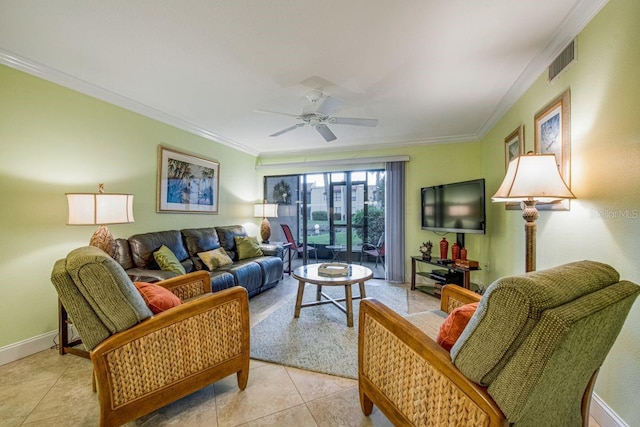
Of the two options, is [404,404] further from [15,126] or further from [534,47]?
[15,126]

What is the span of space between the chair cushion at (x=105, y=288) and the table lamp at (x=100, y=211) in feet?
3.48

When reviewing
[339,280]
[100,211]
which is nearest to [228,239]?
[100,211]

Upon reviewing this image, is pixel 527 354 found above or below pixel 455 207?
below

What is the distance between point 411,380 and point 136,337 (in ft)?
4.38

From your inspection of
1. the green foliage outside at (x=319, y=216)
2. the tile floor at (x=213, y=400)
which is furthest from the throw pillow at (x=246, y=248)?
the tile floor at (x=213, y=400)

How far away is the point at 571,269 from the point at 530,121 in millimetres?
2071

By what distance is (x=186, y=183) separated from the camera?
12.6 feet

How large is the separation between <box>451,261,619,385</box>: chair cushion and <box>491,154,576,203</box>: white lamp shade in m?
0.79

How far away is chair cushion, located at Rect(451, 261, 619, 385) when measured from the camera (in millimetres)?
811

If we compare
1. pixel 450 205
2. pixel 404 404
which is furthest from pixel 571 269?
pixel 450 205

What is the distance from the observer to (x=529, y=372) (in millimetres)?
811

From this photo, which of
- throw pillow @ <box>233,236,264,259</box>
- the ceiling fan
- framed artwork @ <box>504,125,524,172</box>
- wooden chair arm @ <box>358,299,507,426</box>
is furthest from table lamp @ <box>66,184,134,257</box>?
framed artwork @ <box>504,125,524,172</box>

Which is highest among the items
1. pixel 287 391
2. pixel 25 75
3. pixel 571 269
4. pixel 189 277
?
pixel 25 75

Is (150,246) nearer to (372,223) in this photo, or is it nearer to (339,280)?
(339,280)
